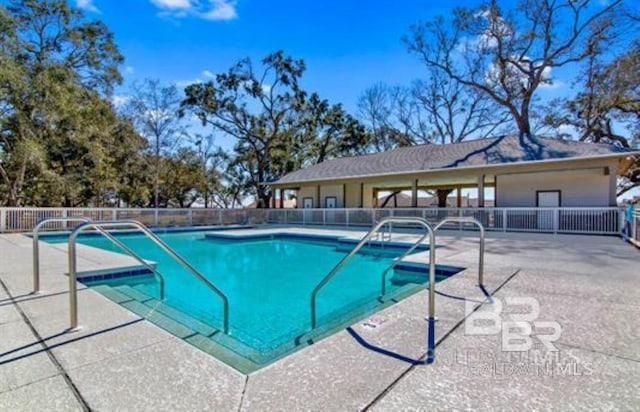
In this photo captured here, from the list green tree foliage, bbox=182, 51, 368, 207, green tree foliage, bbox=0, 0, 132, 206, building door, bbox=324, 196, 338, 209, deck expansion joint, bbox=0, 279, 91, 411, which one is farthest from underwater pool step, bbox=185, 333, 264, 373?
green tree foliage, bbox=182, 51, 368, 207

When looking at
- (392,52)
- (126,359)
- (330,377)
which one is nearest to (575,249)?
(330,377)

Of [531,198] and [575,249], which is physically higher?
[531,198]

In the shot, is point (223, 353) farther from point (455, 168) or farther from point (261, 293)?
point (455, 168)

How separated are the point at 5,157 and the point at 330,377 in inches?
898

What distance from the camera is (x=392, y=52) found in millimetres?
23281

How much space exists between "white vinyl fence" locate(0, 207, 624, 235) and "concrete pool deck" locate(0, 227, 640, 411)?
31.1 ft

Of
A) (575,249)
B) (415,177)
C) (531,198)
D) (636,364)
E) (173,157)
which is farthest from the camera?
(173,157)

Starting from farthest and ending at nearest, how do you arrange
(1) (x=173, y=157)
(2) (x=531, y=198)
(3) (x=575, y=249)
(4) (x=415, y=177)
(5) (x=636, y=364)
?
(1) (x=173, y=157) → (4) (x=415, y=177) → (2) (x=531, y=198) → (3) (x=575, y=249) → (5) (x=636, y=364)

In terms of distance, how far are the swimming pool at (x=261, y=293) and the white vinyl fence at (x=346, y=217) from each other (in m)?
5.52

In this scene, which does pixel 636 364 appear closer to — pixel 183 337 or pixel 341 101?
pixel 183 337

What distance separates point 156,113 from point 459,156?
21145 mm

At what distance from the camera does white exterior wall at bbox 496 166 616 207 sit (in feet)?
44.5

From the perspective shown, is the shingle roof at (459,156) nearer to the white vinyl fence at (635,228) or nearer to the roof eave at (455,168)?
the roof eave at (455,168)

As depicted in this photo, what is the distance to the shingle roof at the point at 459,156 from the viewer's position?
44.3 ft
